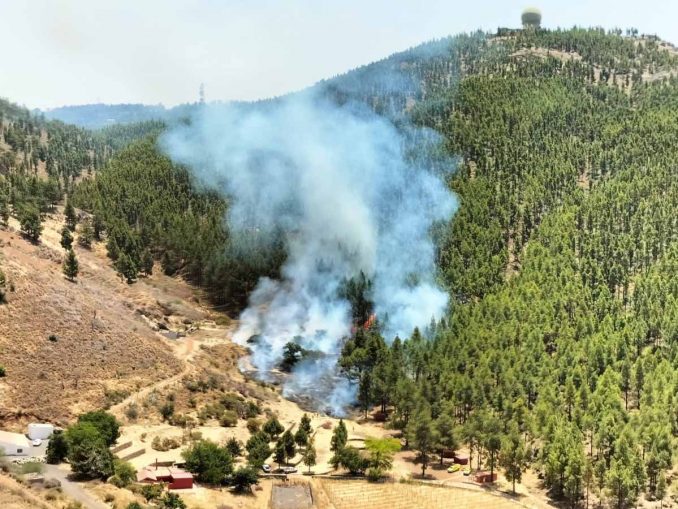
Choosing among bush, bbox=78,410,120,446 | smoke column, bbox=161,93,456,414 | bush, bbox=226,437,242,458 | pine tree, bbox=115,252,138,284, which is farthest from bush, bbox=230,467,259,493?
pine tree, bbox=115,252,138,284

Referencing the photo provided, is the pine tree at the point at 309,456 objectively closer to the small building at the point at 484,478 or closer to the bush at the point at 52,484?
the small building at the point at 484,478

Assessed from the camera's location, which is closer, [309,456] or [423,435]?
[309,456]

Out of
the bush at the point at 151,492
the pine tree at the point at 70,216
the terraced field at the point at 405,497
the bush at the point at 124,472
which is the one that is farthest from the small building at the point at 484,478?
the pine tree at the point at 70,216

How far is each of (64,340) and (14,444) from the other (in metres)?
21.7

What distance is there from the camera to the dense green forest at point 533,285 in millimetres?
75375

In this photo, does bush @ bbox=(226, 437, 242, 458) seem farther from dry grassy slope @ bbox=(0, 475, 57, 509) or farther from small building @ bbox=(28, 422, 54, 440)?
dry grassy slope @ bbox=(0, 475, 57, 509)

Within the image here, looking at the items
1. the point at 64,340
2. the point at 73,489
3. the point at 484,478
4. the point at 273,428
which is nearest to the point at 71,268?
the point at 64,340

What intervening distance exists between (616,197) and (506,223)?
23.6 m

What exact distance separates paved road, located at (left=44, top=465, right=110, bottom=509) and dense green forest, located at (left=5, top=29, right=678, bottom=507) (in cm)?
3497

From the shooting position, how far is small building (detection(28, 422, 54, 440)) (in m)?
69.0

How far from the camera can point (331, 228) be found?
153m

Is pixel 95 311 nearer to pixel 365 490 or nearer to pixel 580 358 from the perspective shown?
pixel 365 490

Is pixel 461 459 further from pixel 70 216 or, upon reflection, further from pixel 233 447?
pixel 70 216

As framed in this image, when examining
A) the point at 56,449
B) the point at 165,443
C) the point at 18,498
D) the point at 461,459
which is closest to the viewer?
the point at 18,498
